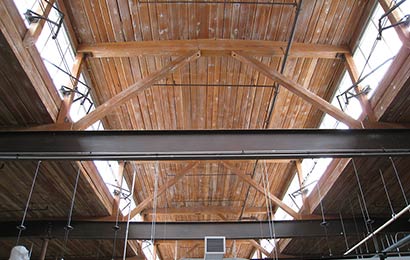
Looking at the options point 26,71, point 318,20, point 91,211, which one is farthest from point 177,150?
point 91,211

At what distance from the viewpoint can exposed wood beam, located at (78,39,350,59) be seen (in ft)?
20.4

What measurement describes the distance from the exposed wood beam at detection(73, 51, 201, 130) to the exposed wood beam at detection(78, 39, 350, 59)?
242 millimetres

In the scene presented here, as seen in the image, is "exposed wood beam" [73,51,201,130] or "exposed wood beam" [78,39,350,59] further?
"exposed wood beam" [78,39,350,59]

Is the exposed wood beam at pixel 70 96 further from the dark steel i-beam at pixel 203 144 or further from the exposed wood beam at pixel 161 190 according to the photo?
the exposed wood beam at pixel 161 190

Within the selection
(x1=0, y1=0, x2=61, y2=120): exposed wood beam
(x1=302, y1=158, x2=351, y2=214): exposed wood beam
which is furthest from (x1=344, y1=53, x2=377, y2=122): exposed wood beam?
(x1=0, y1=0, x2=61, y2=120): exposed wood beam

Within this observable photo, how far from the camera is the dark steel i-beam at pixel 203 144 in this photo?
4762mm

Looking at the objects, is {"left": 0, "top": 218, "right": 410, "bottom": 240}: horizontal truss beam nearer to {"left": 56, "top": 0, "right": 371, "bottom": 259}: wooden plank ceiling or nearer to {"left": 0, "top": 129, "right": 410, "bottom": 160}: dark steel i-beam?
{"left": 56, "top": 0, "right": 371, "bottom": 259}: wooden plank ceiling

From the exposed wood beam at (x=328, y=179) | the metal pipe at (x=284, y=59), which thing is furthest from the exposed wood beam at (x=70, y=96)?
the exposed wood beam at (x=328, y=179)

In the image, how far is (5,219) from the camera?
8070 millimetres

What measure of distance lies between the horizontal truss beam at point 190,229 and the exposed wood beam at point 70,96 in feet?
11.3

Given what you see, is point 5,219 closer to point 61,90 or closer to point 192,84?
point 61,90

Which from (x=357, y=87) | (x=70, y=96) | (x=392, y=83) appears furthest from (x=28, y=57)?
(x=357, y=87)

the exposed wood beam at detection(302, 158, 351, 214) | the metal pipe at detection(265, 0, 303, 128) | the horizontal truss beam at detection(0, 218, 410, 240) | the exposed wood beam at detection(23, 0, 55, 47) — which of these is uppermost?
the metal pipe at detection(265, 0, 303, 128)

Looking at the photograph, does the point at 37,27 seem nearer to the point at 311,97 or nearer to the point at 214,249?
the point at 311,97
